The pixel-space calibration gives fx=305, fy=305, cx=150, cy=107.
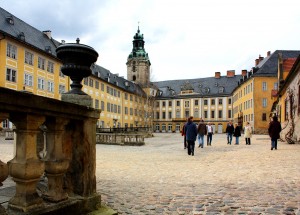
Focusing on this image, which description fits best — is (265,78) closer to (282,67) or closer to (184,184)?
(282,67)

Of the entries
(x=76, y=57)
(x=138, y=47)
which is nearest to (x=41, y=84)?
(x=76, y=57)

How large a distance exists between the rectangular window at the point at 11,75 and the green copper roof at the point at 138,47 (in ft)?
173

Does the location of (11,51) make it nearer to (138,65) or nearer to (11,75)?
(11,75)

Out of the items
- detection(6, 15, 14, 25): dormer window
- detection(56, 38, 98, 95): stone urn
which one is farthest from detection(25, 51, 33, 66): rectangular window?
detection(56, 38, 98, 95): stone urn

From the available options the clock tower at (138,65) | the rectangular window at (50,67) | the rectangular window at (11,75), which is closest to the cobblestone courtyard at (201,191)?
the rectangular window at (11,75)

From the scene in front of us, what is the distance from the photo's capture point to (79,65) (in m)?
3.94

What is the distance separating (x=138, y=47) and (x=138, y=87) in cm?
1411

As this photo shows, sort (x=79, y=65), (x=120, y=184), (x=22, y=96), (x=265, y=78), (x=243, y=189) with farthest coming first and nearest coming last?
(x=265, y=78) < (x=120, y=184) < (x=243, y=189) < (x=79, y=65) < (x=22, y=96)

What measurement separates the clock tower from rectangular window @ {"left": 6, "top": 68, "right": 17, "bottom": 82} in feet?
164

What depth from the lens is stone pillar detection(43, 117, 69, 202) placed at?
295 centimetres

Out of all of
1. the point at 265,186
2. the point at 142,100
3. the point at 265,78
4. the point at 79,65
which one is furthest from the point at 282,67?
the point at 142,100

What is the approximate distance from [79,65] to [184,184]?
3541 millimetres

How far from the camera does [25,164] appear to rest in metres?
2.50

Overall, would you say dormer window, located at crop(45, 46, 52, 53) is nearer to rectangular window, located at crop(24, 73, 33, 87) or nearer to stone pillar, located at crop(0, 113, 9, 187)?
rectangular window, located at crop(24, 73, 33, 87)
